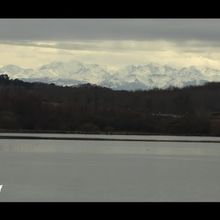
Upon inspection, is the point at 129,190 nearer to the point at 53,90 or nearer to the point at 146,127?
the point at 146,127

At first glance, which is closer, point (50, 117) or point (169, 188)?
point (169, 188)
